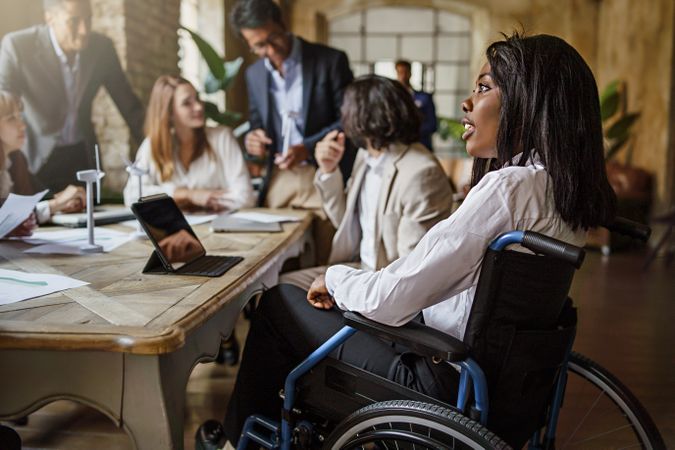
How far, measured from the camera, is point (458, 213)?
1301mm

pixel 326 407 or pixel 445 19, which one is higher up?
pixel 445 19

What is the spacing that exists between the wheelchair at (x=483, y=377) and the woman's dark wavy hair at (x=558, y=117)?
0.17 metres

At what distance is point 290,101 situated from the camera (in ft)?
11.3

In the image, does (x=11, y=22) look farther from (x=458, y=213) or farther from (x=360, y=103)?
(x=458, y=213)

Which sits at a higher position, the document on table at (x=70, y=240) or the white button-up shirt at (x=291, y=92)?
the white button-up shirt at (x=291, y=92)

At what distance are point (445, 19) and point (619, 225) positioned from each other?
35.6ft

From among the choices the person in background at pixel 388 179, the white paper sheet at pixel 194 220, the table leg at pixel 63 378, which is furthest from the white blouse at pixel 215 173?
the table leg at pixel 63 378

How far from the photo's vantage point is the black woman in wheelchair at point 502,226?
4.21ft

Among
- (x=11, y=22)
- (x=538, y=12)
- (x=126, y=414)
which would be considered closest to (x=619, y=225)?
(x=126, y=414)

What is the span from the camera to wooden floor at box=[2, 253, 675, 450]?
2365mm

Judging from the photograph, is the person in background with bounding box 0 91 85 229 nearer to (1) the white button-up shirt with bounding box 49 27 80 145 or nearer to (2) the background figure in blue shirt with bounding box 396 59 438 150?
(1) the white button-up shirt with bounding box 49 27 80 145

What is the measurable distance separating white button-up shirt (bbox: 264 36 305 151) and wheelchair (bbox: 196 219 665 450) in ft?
6.68

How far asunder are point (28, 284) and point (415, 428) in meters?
0.98

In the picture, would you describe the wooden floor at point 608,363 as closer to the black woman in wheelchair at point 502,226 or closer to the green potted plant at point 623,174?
the black woman in wheelchair at point 502,226
